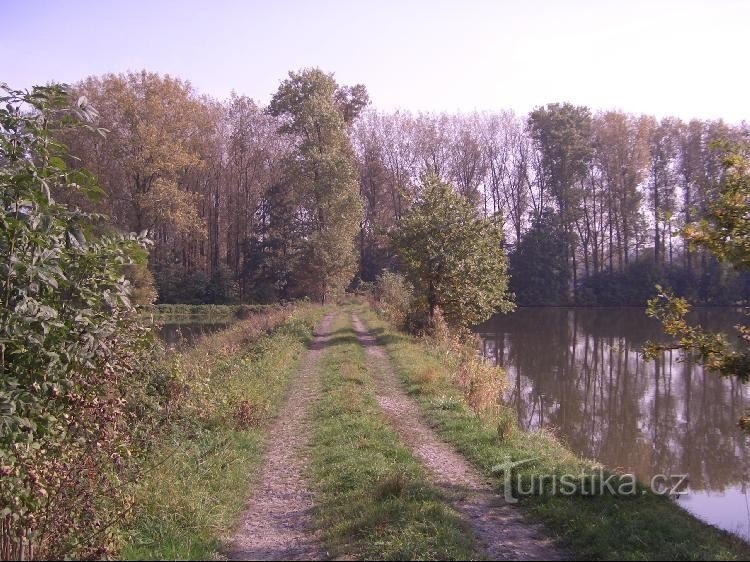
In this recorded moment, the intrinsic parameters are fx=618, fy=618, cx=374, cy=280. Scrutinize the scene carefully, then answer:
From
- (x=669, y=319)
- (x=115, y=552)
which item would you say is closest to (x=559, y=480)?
(x=669, y=319)

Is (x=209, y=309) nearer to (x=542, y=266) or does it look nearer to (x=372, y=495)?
(x=542, y=266)

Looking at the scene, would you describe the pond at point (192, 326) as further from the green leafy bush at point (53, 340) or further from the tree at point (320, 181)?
the green leafy bush at point (53, 340)

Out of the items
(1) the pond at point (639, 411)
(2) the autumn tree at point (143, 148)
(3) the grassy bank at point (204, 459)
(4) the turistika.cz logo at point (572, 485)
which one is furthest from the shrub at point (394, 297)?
(4) the turistika.cz logo at point (572, 485)

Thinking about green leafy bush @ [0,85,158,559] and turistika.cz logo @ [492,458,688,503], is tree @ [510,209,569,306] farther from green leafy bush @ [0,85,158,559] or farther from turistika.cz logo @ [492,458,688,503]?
green leafy bush @ [0,85,158,559]

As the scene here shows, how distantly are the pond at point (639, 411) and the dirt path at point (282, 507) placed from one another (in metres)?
5.13

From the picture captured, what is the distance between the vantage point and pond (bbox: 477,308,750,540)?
34.1ft

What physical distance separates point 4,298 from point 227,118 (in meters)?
50.3

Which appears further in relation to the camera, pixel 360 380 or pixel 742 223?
pixel 360 380

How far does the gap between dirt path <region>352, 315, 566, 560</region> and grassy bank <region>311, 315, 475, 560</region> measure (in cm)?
25

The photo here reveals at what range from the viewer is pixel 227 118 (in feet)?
172

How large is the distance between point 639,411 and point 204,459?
1146cm

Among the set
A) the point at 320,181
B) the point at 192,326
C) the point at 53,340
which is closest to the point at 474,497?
the point at 53,340

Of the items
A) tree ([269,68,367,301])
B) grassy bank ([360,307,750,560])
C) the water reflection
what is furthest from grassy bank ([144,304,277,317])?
grassy bank ([360,307,750,560])

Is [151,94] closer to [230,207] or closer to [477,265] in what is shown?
[230,207]
